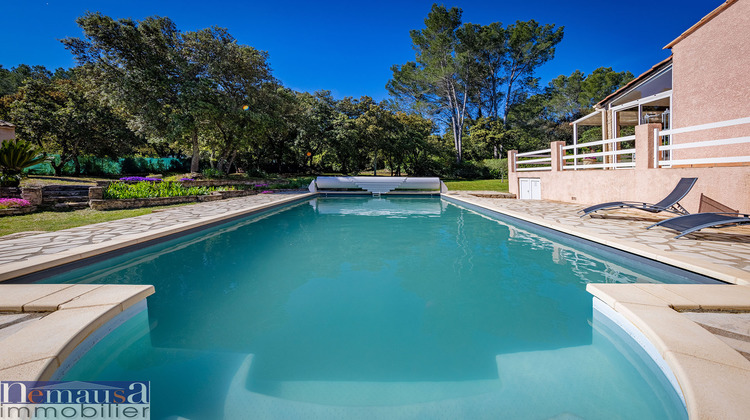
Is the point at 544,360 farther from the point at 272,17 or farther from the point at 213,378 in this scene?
the point at 272,17

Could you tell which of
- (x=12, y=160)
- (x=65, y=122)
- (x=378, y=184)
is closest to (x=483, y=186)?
(x=378, y=184)

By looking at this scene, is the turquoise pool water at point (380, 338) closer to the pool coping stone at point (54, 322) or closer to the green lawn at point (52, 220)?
the pool coping stone at point (54, 322)

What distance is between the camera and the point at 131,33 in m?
14.7

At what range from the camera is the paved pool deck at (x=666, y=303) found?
144cm

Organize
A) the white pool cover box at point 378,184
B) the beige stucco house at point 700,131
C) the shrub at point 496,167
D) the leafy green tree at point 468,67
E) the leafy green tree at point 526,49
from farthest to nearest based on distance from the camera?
the leafy green tree at point 526,49
the leafy green tree at point 468,67
the shrub at point 496,167
the white pool cover box at point 378,184
the beige stucco house at point 700,131

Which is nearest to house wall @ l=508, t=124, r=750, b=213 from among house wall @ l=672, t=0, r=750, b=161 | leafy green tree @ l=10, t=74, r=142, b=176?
house wall @ l=672, t=0, r=750, b=161

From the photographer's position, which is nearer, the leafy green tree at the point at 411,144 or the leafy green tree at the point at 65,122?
the leafy green tree at the point at 65,122

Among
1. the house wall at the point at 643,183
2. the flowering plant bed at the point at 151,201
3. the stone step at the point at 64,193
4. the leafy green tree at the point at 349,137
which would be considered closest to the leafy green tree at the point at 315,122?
the leafy green tree at the point at 349,137

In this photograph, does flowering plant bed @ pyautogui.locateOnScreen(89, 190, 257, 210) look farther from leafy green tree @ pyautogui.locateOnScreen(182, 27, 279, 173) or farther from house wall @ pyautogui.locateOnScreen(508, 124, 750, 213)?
house wall @ pyautogui.locateOnScreen(508, 124, 750, 213)

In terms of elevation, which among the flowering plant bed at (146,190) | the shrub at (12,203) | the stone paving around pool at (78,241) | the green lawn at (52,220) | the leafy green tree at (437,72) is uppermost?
the leafy green tree at (437,72)

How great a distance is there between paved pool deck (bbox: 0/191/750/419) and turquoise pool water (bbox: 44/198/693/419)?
8.3 inches

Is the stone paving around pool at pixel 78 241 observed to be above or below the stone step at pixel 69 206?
below

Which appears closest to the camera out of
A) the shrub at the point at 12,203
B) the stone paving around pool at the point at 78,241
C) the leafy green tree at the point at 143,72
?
the stone paving around pool at the point at 78,241

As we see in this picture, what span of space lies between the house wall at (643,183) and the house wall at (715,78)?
1609 millimetres
